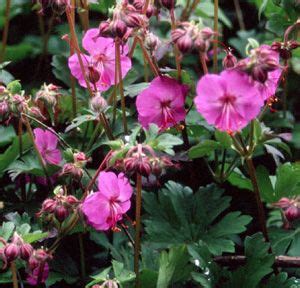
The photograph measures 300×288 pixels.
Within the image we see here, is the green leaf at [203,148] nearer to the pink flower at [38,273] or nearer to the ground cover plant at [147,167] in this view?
the ground cover plant at [147,167]

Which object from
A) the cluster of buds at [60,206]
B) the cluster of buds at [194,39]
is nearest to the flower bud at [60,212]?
the cluster of buds at [60,206]

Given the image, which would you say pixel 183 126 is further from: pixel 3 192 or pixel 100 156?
pixel 3 192

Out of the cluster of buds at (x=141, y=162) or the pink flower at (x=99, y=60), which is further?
the pink flower at (x=99, y=60)

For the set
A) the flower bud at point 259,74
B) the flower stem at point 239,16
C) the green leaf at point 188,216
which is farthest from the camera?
the flower stem at point 239,16

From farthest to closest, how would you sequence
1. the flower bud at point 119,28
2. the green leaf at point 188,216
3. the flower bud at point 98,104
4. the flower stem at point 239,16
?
1. the flower stem at point 239,16
2. the green leaf at point 188,216
3. the flower bud at point 98,104
4. the flower bud at point 119,28

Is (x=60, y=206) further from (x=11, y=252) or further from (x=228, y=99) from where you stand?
(x=228, y=99)

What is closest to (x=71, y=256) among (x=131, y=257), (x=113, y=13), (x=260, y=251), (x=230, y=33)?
(x=131, y=257)

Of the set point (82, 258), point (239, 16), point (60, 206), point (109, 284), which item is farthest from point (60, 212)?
point (239, 16)

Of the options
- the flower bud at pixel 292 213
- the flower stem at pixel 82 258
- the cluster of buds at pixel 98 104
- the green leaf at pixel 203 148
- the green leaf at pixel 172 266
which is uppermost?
the cluster of buds at pixel 98 104
